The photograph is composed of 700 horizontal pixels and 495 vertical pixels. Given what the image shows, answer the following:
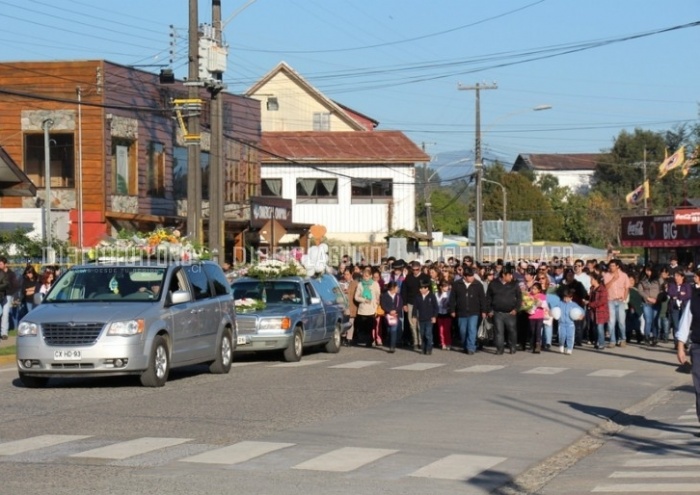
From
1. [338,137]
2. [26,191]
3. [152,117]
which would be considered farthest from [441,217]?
[26,191]

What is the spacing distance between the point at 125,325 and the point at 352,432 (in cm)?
516

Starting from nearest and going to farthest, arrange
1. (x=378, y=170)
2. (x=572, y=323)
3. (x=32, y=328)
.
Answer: (x=32, y=328) → (x=572, y=323) → (x=378, y=170)

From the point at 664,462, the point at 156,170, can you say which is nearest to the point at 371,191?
the point at 156,170

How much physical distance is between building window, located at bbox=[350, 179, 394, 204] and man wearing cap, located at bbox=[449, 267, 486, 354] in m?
40.3

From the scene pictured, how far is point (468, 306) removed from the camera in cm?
2695

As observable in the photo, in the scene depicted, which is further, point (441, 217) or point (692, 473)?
point (441, 217)

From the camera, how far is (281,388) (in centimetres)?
1838

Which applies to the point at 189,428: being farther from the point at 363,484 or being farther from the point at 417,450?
the point at 363,484

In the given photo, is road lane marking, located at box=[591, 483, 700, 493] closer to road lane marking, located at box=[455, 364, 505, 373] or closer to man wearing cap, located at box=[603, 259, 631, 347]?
road lane marking, located at box=[455, 364, 505, 373]

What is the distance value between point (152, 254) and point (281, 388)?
3776mm

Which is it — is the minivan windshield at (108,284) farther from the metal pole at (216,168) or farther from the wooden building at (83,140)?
the wooden building at (83,140)

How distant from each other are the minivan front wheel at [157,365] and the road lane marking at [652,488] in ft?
28.9

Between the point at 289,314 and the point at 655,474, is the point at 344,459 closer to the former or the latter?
the point at 655,474

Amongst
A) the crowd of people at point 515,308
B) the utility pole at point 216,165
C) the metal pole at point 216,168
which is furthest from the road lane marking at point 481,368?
the metal pole at point 216,168
